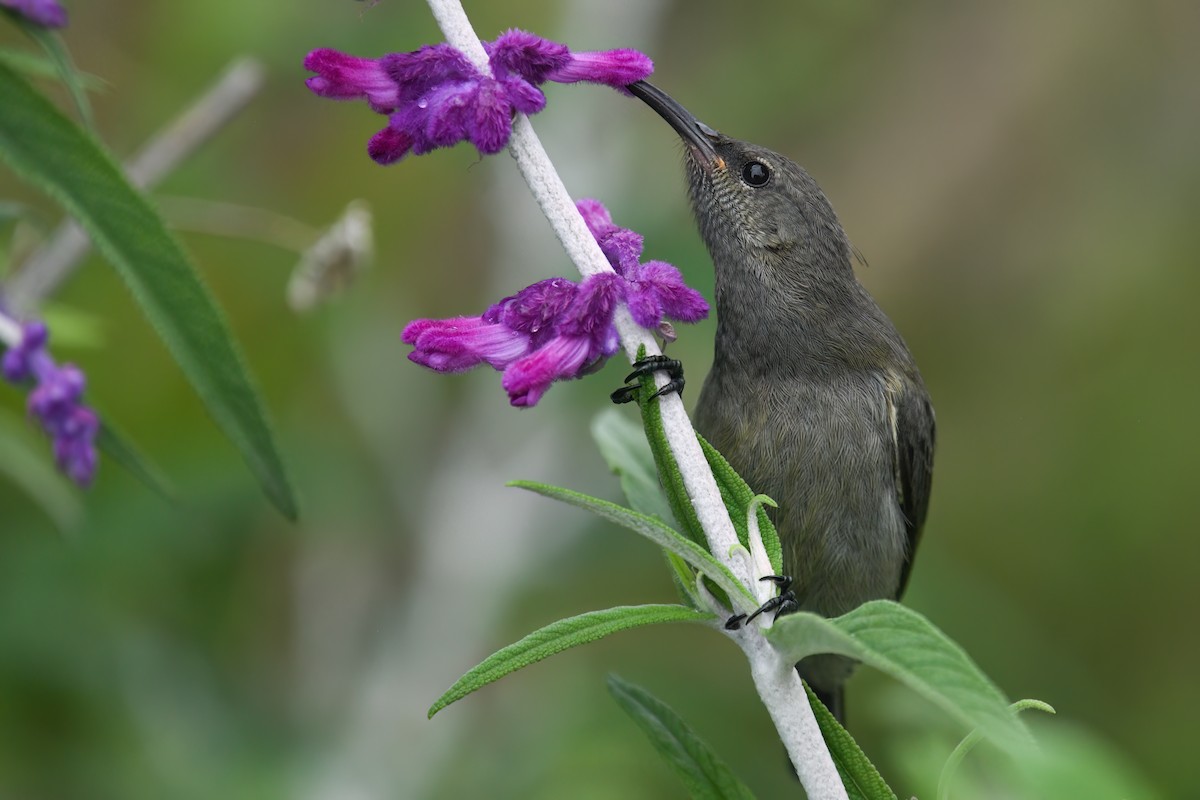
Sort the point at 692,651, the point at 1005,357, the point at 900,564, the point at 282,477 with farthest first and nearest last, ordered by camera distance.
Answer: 1. the point at 1005,357
2. the point at 692,651
3. the point at 900,564
4. the point at 282,477

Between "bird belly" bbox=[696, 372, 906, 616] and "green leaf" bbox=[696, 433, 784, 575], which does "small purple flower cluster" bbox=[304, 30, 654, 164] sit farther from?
"bird belly" bbox=[696, 372, 906, 616]

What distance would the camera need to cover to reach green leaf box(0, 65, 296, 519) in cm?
124

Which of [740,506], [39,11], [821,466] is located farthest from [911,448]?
[39,11]

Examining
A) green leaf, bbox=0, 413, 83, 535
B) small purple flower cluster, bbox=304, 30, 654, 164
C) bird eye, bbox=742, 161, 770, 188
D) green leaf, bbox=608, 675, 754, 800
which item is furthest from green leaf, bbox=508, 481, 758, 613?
bird eye, bbox=742, 161, 770, 188

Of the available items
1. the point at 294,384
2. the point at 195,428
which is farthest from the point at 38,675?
the point at 294,384

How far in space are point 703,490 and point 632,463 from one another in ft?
2.06

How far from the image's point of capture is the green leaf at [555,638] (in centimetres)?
109

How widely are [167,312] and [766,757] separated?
2926mm

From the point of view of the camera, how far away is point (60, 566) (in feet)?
10.5

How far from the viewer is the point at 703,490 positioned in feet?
3.87

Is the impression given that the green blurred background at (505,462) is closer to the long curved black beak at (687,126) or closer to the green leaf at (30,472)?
the green leaf at (30,472)

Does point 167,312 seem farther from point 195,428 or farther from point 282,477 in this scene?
point 195,428

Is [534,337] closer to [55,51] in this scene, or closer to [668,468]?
[668,468]

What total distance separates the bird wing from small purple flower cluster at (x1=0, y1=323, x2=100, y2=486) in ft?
5.25
